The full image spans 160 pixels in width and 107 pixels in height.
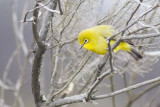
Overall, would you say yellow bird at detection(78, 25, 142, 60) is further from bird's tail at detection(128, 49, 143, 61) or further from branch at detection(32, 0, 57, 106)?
branch at detection(32, 0, 57, 106)

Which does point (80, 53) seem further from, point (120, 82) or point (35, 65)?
point (120, 82)

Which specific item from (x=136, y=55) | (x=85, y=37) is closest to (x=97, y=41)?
(x=85, y=37)

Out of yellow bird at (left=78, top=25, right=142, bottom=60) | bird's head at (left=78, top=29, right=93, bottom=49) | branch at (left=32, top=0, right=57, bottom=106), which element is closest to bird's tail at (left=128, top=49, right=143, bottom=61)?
yellow bird at (left=78, top=25, right=142, bottom=60)

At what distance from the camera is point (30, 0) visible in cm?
272

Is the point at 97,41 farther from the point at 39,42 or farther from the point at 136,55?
the point at 39,42

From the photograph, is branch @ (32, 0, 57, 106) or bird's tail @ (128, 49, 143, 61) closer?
branch @ (32, 0, 57, 106)

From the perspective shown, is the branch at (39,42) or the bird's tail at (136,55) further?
the bird's tail at (136,55)

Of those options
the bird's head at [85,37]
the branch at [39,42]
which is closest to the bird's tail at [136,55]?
the bird's head at [85,37]

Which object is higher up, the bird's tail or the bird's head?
the bird's head

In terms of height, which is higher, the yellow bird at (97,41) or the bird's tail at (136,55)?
the yellow bird at (97,41)

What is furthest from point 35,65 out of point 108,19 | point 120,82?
point 120,82

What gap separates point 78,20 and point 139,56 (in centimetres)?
41

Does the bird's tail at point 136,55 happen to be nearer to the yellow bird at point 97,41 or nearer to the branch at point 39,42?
the yellow bird at point 97,41

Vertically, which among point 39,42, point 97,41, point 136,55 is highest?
point 39,42
